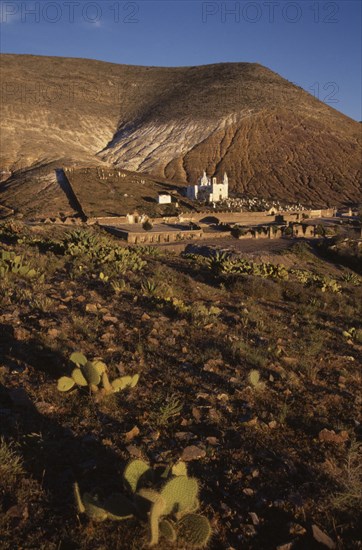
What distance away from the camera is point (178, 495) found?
3.16 metres

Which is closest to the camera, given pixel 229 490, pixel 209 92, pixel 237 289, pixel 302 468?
pixel 229 490

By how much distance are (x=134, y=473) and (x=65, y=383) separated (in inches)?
67.9

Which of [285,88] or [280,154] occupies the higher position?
[285,88]

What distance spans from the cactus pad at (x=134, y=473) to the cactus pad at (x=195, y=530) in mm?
405

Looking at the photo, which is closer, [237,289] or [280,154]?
[237,289]

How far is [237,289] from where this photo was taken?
10867 millimetres

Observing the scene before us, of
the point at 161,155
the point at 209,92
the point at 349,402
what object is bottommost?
the point at 349,402

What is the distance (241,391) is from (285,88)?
122 m

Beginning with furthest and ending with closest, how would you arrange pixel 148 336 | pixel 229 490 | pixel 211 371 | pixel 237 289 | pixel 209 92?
pixel 209 92, pixel 237 289, pixel 148 336, pixel 211 371, pixel 229 490

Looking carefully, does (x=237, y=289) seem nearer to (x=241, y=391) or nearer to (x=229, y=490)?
(x=241, y=391)

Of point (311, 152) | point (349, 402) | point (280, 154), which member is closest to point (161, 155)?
point (280, 154)

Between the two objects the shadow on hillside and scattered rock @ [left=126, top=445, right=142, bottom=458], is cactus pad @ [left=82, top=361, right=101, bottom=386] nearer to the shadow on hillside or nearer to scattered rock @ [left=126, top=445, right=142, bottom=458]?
the shadow on hillside

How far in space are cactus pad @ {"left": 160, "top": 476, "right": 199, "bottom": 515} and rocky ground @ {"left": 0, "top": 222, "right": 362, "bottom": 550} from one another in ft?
0.79

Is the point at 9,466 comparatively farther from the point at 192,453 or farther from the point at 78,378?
the point at 192,453
